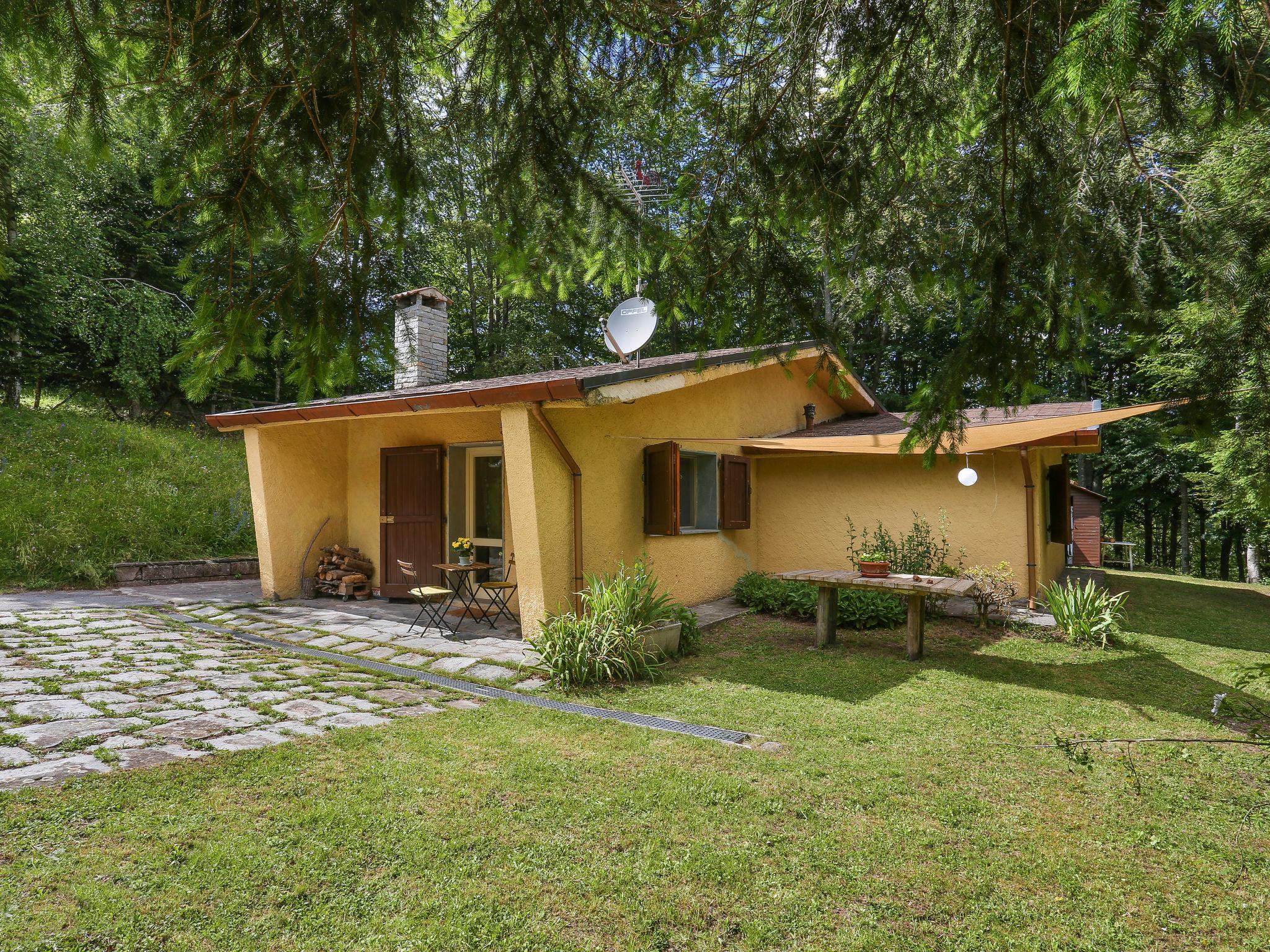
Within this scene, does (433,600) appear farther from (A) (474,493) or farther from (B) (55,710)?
(B) (55,710)

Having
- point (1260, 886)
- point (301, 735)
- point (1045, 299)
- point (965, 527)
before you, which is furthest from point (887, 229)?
point (965, 527)

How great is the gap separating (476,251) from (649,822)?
3.35 m

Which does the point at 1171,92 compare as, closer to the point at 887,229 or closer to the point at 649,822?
the point at 887,229

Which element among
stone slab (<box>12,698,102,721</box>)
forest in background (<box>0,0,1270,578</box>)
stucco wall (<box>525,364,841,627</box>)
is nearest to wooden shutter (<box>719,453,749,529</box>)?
stucco wall (<box>525,364,841,627</box>)

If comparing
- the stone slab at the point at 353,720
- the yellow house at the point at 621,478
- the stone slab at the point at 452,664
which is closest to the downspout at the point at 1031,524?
the yellow house at the point at 621,478

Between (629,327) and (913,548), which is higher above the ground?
(629,327)

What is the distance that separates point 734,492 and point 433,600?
167 inches

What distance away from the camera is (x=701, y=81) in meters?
3.76

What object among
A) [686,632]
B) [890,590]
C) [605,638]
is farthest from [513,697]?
[890,590]

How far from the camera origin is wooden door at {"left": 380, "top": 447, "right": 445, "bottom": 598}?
9125 millimetres

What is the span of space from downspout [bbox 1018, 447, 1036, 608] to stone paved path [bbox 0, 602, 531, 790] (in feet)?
21.1

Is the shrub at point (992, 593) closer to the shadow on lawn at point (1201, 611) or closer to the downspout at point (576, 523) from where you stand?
the shadow on lawn at point (1201, 611)

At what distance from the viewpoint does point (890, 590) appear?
6.55m

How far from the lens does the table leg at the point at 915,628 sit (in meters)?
6.78
